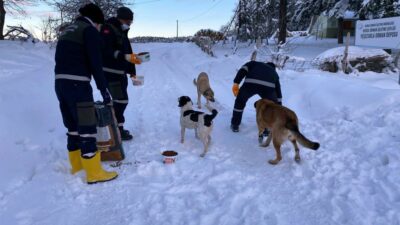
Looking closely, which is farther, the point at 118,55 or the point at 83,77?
the point at 118,55

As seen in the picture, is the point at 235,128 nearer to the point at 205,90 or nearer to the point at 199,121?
the point at 199,121

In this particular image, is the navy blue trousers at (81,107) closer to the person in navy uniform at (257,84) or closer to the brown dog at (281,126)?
the brown dog at (281,126)

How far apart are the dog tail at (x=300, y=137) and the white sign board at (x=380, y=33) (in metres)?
4.95

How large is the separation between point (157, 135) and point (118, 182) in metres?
1.99

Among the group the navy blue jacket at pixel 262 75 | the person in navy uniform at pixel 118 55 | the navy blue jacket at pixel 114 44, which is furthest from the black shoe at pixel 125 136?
the navy blue jacket at pixel 262 75

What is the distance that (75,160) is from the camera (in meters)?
4.54

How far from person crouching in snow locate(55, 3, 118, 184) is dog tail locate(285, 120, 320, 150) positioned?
2409 millimetres

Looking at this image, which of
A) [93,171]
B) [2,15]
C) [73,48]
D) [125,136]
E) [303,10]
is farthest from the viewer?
[303,10]

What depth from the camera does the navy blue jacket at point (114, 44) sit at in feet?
17.4

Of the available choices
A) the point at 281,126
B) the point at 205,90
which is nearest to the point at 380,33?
the point at 205,90

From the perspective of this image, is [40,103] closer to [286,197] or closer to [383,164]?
[286,197]

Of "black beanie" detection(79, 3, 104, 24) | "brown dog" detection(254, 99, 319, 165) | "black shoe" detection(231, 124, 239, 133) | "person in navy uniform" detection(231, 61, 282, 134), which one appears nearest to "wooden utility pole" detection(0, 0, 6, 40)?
"person in navy uniform" detection(231, 61, 282, 134)

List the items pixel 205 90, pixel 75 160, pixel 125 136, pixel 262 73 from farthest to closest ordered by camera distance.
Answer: pixel 205 90, pixel 262 73, pixel 125 136, pixel 75 160

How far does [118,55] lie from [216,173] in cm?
235
